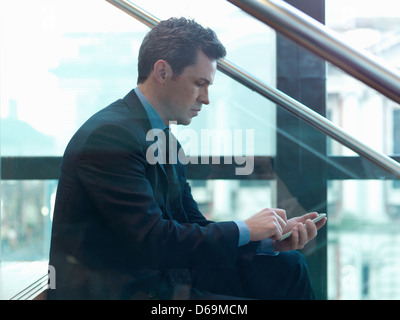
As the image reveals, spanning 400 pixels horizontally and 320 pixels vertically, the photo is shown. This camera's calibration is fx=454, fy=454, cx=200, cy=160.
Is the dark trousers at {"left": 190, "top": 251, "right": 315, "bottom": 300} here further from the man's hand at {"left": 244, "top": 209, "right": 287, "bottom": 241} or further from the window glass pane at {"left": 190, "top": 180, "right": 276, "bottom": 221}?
the window glass pane at {"left": 190, "top": 180, "right": 276, "bottom": 221}

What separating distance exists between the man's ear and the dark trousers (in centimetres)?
37

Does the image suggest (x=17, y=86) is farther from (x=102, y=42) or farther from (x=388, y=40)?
(x=388, y=40)

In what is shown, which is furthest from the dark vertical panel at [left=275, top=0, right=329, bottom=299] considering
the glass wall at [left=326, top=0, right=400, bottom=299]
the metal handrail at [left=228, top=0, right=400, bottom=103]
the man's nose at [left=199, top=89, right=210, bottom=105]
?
the metal handrail at [left=228, top=0, right=400, bottom=103]

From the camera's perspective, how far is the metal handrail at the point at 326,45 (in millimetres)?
449

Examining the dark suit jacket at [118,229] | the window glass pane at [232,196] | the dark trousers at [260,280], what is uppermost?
the window glass pane at [232,196]

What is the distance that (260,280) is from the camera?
869 mm

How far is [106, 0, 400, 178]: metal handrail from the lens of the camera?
113cm

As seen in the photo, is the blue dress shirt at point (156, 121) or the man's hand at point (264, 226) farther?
the blue dress shirt at point (156, 121)

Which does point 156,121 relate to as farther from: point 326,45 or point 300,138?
point 300,138

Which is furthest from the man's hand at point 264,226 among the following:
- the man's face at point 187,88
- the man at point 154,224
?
the man's face at point 187,88

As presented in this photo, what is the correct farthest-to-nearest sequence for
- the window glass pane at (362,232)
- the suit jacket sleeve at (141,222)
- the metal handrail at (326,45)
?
the window glass pane at (362,232)
the suit jacket sleeve at (141,222)
the metal handrail at (326,45)

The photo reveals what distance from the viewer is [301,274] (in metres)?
0.89

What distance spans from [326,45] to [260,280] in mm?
537

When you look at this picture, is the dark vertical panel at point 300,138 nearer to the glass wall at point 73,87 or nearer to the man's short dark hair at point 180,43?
the glass wall at point 73,87
